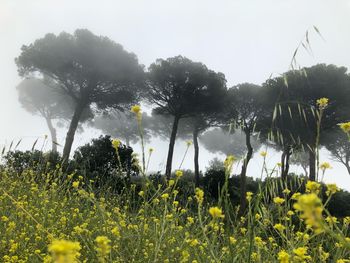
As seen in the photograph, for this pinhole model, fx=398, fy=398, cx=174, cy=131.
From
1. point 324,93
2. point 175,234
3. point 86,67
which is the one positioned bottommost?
point 175,234

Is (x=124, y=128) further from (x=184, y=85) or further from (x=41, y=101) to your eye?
(x=184, y=85)

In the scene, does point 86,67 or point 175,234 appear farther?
point 86,67

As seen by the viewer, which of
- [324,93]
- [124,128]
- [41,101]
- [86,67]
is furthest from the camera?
[124,128]

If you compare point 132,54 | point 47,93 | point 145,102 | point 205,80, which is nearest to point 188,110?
point 205,80

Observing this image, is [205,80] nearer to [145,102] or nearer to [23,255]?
[145,102]

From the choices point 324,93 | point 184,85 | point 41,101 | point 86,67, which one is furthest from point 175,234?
point 41,101

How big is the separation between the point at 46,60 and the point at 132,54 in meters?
5.73

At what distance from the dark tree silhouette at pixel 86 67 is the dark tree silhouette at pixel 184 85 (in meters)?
1.48

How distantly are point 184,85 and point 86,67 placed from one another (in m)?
6.46

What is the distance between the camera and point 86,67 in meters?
25.8

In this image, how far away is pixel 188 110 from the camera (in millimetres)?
25984

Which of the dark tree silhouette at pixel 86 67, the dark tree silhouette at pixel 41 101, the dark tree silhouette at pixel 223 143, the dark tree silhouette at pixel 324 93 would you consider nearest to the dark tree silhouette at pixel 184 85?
the dark tree silhouette at pixel 86 67

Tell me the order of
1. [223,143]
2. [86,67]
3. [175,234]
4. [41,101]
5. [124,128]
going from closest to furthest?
[175,234], [86,67], [41,101], [124,128], [223,143]

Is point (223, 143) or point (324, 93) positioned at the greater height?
point (223, 143)
